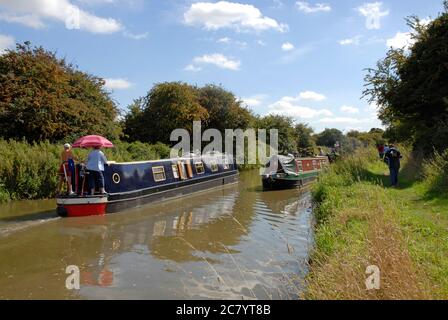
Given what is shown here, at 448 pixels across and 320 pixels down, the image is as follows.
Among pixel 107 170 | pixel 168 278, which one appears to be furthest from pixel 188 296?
pixel 107 170

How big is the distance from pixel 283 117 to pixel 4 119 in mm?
27417

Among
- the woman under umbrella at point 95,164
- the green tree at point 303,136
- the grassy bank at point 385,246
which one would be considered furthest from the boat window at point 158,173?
the green tree at point 303,136

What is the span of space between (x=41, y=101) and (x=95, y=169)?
6.24 meters

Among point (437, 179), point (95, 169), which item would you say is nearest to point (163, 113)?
point (95, 169)

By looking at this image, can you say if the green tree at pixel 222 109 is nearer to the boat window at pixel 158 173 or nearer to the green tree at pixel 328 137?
the boat window at pixel 158 173

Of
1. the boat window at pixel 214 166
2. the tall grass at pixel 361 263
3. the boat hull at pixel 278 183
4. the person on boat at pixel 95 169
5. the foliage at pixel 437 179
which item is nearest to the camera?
the tall grass at pixel 361 263

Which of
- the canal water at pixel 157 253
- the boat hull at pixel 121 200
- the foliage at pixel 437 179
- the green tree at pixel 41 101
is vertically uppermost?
→ the green tree at pixel 41 101

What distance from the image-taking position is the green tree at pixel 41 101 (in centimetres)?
1485

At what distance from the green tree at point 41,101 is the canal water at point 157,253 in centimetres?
428

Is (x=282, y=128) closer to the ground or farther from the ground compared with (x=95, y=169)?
farther from the ground

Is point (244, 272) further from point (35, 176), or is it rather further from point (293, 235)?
point (35, 176)

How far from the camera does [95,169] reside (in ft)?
34.1

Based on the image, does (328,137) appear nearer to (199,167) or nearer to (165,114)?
(165,114)

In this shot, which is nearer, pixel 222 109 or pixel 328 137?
pixel 222 109
